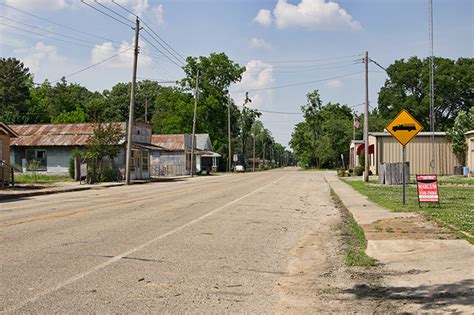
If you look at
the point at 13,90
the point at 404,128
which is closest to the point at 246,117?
the point at 13,90

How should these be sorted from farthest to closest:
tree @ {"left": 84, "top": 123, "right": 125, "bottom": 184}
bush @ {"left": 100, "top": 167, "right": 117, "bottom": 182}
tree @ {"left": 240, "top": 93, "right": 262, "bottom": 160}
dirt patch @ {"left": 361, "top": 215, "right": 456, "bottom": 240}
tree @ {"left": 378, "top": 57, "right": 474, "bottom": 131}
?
1. tree @ {"left": 240, "top": 93, "right": 262, "bottom": 160}
2. tree @ {"left": 378, "top": 57, "right": 474, "bottom": 131}
3. bush @ {"left": 100, "top": 167, "right": 117, "bottom": 182}
4. tree @ {"left": 84, "top": 123, "right": 125, "bottom": 184}
5. dirt patch @ {"left": 361, "top": 215, "right": 456, "bottom": 240}

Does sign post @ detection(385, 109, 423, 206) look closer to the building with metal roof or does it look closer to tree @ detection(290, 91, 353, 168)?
the building with metal roof

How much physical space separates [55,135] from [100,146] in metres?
9.19

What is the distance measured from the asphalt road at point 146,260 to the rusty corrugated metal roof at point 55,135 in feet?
91.5

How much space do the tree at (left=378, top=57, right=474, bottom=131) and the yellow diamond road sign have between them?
7320 centimetres

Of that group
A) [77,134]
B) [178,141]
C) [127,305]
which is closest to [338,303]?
[127,305]

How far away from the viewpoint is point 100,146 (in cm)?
A: 3666

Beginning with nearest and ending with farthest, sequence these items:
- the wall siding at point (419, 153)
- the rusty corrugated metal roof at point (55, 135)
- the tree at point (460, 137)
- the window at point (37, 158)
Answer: the rusty corrugated metal roof at point (55, 135) → the window at point (37, 158) → the tree at point (460, 137) → the wall siding at point (419, 153)

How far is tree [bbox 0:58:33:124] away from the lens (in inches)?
3187

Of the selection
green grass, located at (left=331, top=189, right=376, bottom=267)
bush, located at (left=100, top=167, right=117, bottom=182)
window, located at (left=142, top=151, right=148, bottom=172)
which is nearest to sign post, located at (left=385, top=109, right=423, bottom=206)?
green grass, located at (left=331, top=189, right=376, bottom=267)

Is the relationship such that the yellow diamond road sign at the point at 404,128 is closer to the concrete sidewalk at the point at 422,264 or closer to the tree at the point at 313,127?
the concrete sidewalk at the point at 422,264

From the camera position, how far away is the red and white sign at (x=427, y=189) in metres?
15.7

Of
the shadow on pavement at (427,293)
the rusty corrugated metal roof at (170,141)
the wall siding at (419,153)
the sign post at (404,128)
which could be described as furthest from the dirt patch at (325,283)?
the rusty corrugated metal roof at (170,141)

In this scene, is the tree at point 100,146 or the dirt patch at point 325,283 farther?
the tree at point 100,146
